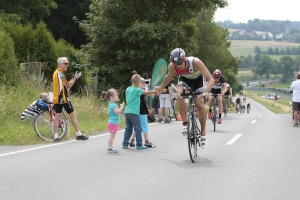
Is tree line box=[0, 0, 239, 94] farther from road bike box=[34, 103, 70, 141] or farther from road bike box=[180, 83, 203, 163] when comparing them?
road bike box=[180, 83, 203, 163]

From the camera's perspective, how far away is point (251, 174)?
837 centimetres

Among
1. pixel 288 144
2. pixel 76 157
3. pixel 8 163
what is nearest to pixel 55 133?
pixel 76 157

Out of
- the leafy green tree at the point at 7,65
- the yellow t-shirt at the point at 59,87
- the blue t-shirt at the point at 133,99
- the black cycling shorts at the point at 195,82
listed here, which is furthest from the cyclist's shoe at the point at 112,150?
the leafy green tree at the point at 7,65

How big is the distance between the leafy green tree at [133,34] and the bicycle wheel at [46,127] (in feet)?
55.5

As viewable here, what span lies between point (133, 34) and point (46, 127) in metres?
17.2

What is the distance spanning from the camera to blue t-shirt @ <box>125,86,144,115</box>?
10.9 m

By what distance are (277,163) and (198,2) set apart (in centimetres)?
2435

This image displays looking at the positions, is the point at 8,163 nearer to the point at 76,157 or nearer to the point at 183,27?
the point at 76,157

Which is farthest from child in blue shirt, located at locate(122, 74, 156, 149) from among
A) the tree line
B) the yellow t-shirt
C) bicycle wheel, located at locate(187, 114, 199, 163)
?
the tree line

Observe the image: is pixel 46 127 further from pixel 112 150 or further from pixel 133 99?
pixel 133 99

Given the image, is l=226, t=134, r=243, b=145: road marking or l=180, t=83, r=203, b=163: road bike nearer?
l=180, t=83, r=203, b=163: road bike

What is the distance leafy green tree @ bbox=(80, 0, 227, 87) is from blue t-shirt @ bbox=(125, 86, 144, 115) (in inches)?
753

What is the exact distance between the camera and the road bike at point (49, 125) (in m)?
13.1

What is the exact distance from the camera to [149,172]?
8.55m
